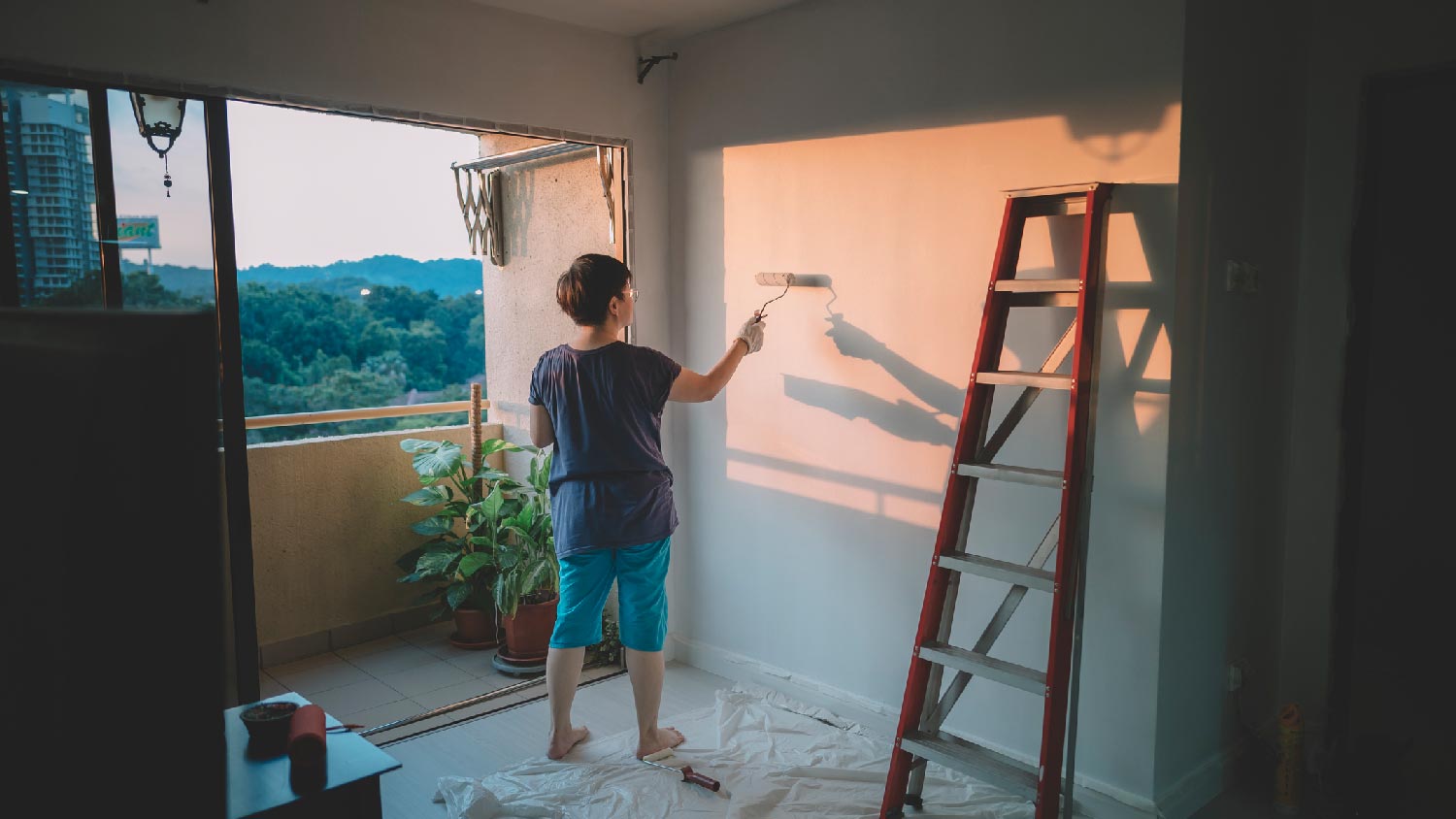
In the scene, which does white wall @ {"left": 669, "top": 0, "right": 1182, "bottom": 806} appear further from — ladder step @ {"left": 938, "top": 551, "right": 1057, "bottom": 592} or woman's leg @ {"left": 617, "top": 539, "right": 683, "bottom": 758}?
woman's leg @ {"left": 617, "top": 539, "right": 683, "bottom": 758}

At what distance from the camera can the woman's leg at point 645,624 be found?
9.93 feet

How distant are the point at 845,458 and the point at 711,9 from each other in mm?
1712

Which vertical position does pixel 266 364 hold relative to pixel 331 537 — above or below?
above

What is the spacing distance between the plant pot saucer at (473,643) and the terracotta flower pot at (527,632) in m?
0.34

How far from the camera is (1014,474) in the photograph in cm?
251

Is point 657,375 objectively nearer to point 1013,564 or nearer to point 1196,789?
point 1013,564

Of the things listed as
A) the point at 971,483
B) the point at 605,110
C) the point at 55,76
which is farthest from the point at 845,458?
the point at 55,76

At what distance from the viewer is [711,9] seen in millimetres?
3428

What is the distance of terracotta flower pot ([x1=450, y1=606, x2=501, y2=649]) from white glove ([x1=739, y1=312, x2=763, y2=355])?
6.38 feet

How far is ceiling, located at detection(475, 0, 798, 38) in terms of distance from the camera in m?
3.31

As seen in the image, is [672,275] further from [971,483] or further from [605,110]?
[971,483]

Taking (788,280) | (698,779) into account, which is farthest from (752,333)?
(698,779)

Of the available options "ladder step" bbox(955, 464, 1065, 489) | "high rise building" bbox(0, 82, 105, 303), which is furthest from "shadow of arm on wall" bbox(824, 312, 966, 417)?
"high rise building" bbox(0, 82, 105, 303)

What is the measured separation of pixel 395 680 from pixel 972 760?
2542 mm
